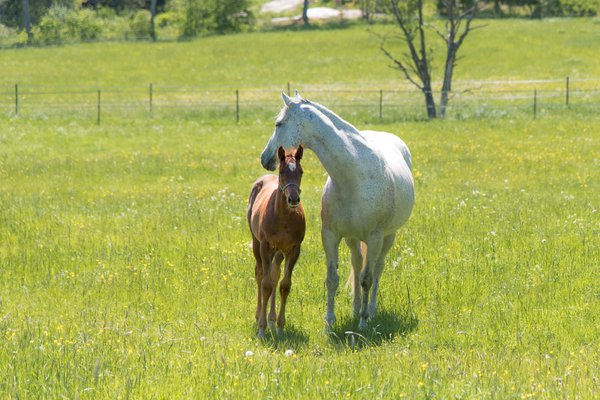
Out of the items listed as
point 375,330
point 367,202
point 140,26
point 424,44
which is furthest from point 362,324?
point 140,26

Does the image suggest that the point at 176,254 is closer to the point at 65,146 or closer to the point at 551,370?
the point at 551,370

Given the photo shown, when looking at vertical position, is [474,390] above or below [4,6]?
below

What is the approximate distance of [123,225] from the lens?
48.1 feet

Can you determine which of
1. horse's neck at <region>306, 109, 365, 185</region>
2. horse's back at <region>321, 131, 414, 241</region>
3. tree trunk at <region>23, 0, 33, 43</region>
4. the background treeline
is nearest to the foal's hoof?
horse's back at <region>321, 131, 414, 241</region>

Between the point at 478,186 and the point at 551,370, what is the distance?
12.1 meters

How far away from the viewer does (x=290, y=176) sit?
8.36 m

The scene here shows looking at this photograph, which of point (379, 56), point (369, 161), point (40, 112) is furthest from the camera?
point (379, 56)

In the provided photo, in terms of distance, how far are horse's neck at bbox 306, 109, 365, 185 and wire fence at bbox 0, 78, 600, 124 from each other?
2660cm

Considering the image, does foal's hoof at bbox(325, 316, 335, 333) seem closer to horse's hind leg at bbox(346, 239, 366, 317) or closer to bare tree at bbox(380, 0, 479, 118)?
horse's hind leg at bbox(346, 239, 366, 317)

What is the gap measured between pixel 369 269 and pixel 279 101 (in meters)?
37.9

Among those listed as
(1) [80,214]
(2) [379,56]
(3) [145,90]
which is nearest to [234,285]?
(1) [80,214]

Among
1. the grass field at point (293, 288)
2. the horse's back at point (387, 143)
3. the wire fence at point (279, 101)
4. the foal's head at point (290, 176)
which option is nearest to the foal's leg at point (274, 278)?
the grass field at point (293, 288)

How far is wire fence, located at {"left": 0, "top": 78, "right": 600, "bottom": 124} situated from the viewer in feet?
128

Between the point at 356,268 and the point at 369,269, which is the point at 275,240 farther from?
the point at 356,268
